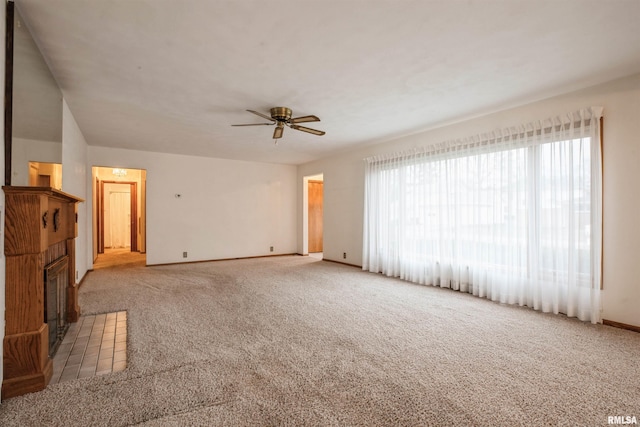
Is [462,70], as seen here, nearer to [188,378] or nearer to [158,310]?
[188,378]

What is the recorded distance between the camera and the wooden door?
8.43 m

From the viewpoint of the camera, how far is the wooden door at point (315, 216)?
27.7 feet

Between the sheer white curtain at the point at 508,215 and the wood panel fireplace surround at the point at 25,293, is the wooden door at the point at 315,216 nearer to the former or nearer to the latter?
the sheer white curtain at the point at 508,215

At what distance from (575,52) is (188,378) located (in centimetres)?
383

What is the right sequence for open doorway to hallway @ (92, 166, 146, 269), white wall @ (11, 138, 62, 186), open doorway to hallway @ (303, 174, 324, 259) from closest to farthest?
white wall @ (11, 138, 62, 186)
open doorway to hallway @ (92, 166, 146, 269)
open doorway to hallway @ (303, 174, 324, 259)

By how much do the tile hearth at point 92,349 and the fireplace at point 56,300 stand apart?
0.23 ft

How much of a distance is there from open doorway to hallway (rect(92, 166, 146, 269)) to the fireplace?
4.40 m

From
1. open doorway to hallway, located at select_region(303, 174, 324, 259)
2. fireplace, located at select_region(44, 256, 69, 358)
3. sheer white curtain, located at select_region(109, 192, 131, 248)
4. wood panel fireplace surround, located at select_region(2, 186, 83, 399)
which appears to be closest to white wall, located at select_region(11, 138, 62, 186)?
wood panel fireplace surround, located at select_region(2, 186, 83, 399)

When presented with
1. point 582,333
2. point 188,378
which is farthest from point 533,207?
point 188,378

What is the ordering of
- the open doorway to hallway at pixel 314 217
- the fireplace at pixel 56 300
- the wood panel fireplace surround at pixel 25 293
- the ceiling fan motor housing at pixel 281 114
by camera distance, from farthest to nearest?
1. the open doorway to hallway at pixel 314 217
2. the ceiling fan motor housing at pixel 281 114
3. the fireplace at pixel 56 300
4. the wood panel fireplace surround at pixel 25 293

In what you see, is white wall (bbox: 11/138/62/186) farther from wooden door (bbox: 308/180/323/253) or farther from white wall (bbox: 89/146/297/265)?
wooden door (bbox: 308/180/323/253)

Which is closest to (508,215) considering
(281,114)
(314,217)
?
(281,114)

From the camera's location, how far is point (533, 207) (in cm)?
346

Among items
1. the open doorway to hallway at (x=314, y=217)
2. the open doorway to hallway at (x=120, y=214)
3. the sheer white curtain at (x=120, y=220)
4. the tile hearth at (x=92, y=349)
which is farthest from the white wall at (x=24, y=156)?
the sheer white curtain at (x=120, y=220)
